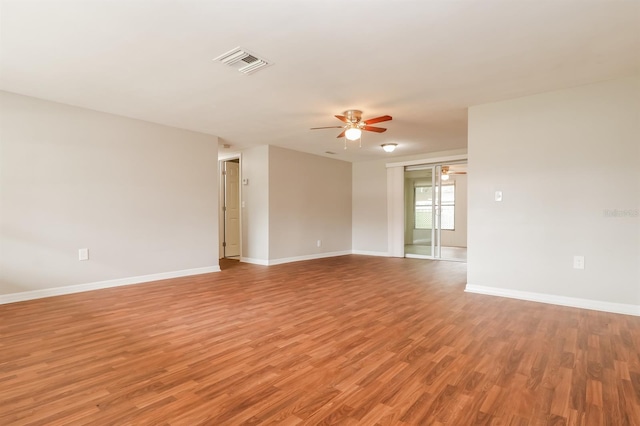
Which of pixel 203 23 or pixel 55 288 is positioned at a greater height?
pixel 203 23

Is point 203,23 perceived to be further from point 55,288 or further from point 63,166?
point 55,288

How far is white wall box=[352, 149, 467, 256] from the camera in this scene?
8.02 meters

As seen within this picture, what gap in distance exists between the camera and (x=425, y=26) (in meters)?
2.38

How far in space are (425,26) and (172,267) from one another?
484 cm

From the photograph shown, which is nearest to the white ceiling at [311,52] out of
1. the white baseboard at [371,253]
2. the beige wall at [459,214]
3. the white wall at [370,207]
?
the white wall at [370,207]

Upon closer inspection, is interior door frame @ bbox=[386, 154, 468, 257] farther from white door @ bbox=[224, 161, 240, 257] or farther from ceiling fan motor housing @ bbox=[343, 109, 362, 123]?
white door @ bbox=[224, 161, 240, 257]

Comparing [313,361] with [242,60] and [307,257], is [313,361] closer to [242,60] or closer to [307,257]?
[242,60]

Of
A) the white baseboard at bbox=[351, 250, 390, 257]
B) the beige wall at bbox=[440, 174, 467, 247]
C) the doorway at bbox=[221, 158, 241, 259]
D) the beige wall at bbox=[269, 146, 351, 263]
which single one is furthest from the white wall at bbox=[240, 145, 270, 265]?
the beige wall at bbox=[440, 174, 467, 247]

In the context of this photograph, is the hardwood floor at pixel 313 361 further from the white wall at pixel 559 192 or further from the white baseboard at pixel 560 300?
the white wall at pixel 559 192

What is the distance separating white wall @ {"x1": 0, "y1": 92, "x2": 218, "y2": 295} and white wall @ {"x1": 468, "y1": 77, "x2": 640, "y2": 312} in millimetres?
4450

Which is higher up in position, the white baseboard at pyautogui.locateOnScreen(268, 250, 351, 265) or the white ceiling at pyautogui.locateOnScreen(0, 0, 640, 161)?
the white ceiling at pyautogui.locateOnScreen(0, 0, 640, 161)

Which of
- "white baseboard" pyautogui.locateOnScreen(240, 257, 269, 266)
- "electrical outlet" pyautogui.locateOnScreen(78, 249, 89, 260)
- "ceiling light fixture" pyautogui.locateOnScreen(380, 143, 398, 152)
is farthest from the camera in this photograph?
"white baseboard" pyautogui.locateOnScreen(240, 257, 269, 266)

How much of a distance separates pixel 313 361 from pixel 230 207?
5951 millimetres

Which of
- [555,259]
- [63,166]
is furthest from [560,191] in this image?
[63,166]
